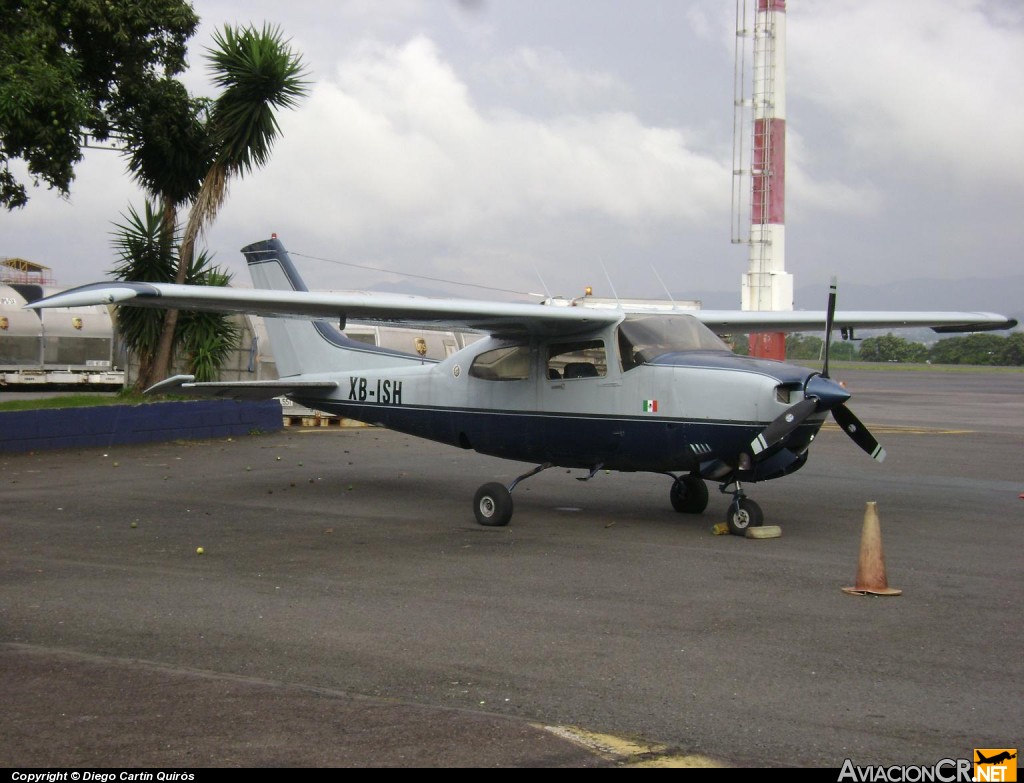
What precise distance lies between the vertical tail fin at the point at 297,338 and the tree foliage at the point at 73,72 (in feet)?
13.3

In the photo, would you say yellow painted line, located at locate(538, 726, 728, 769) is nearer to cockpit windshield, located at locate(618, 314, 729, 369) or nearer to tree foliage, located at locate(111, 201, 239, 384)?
cockpit windshield, located at locate(618, 314, 729, 369)

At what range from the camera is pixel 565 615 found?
738 centimetres

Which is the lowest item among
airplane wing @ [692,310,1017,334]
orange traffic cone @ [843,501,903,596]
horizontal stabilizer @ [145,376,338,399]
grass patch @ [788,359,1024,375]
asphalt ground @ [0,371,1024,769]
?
asphalt ground @ [0,371,1024,769]

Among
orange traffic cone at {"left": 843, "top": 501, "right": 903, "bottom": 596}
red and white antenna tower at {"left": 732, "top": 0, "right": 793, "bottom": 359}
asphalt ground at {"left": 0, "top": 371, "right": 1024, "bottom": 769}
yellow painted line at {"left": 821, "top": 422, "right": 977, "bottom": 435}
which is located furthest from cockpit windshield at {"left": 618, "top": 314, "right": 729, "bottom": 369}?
red and white antenna tower at {"left": 732, "top": 0, "right": 793, "bottom": 359}

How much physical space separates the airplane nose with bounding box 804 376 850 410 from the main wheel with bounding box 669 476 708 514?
2536mm

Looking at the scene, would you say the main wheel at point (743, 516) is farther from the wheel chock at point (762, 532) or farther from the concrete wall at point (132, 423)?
the concrete wall at point (132, 423)

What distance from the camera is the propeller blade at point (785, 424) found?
10.1 meters

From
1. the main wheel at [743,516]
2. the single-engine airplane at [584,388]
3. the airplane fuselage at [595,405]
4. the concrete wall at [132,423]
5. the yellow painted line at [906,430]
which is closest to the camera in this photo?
the single-engine airplane at [584,388]

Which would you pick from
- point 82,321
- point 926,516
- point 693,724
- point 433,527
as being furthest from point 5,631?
point 82,321

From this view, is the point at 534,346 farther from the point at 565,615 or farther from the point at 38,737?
the point at 38,737

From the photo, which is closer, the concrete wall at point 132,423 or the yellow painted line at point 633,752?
the yellow painted line at point 633,752

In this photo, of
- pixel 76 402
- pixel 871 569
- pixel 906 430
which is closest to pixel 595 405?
pixel 871 569

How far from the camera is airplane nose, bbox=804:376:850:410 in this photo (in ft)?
33.7

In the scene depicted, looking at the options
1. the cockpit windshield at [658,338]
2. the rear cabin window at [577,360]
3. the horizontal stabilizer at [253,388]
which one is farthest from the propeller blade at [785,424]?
the horizontal stabilizer at [253,388]
